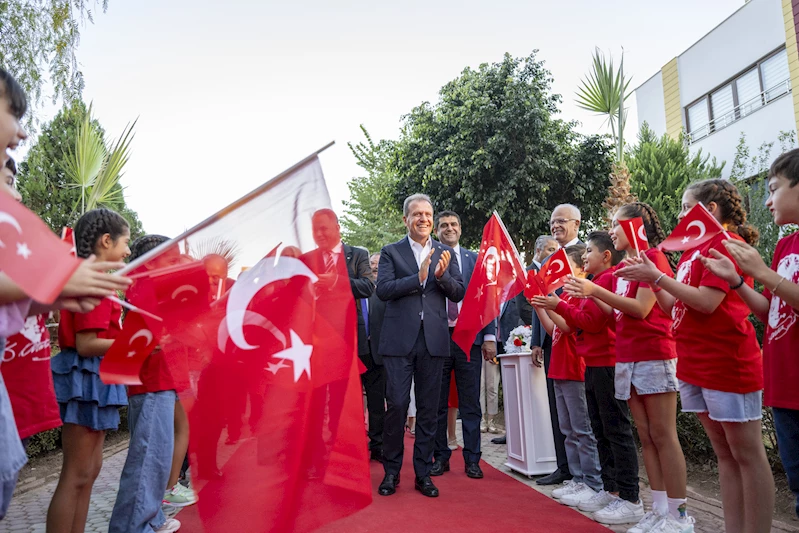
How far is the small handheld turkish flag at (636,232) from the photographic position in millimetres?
3379

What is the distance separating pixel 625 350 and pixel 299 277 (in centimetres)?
203

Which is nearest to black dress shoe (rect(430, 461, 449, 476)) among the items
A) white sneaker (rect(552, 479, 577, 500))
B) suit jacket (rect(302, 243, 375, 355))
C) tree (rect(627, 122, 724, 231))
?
white sneaker (rect(552, 479, 577, 500))

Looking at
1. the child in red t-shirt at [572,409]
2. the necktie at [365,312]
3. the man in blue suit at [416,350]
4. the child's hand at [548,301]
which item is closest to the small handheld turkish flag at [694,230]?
the child's hand at [548,301]

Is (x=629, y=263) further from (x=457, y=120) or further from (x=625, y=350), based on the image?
(x=457, y=120)

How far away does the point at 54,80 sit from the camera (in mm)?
8008

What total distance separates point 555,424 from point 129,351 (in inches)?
142

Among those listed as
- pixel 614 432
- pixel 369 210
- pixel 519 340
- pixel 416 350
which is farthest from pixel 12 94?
pixel 369 210

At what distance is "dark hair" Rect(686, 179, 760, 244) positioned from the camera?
304 centimetres

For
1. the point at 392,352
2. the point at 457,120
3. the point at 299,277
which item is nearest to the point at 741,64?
the point at 457,120

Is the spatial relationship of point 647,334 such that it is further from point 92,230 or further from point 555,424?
point 92,230

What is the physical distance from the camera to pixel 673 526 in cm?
323

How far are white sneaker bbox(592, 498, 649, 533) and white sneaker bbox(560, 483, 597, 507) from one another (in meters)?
0.33

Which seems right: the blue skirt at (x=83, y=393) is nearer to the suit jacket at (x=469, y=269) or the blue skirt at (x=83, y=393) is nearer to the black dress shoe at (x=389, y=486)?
the black dress shoe at (x=389, y=486)

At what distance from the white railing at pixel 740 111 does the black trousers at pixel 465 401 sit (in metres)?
14.0
